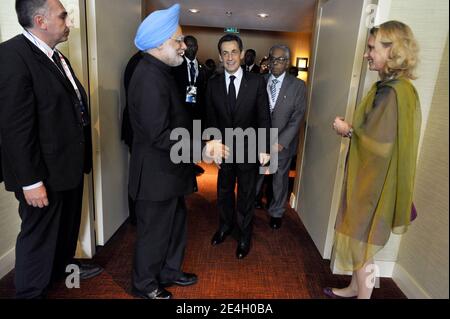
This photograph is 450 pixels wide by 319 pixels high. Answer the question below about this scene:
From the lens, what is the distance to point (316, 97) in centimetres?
236

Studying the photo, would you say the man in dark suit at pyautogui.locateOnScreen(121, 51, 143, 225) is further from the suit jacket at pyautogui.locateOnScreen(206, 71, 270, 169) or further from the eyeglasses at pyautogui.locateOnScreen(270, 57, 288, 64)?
the eyeglasses at pyautogui.locateOnScreen(270, 57, 288, 64)

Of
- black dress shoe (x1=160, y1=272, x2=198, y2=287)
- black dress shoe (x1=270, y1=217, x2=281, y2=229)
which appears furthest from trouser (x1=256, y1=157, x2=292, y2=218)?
black dress shoe (x1=160, y1=272, x2=198, y2=287)

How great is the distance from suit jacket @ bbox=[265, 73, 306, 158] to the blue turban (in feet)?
3.73

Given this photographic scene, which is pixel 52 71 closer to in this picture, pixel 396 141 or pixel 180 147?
pixel 180 147

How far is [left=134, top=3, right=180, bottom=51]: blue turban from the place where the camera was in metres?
1.26

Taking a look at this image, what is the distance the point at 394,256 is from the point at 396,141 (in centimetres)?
100

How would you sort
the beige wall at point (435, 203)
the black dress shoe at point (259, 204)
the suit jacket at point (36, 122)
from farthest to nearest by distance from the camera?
the black dress shoe at point (259, 204), the suit jacket at point (36, 122), the beige wall at point (435, 203)

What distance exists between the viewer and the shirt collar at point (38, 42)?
1281 mm

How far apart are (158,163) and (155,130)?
18cm

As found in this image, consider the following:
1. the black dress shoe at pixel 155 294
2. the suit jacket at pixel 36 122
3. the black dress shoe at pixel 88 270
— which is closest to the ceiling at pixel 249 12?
the suit jacket at pixel 36 122

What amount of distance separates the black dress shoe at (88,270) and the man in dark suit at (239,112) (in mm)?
861

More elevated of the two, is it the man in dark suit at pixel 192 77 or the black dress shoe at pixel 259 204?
the man in dark suit at pixel 192 77

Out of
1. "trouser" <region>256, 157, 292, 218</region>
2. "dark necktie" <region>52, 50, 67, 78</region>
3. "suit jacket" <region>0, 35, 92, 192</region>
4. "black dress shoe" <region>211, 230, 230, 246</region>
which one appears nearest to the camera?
"suit jacket" <region>0, 35, 92, 192</region>

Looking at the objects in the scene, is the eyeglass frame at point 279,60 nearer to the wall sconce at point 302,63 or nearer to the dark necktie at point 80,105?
the dark necktie at point 80,105
